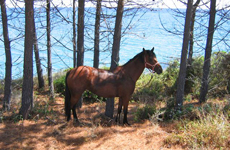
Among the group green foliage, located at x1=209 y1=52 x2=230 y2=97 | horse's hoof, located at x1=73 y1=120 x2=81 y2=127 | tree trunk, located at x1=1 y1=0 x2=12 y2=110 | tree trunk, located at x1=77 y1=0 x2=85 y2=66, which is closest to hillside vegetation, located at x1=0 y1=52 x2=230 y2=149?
horse's hoof, located at x1=73 y1=120 x2=81 y2=127

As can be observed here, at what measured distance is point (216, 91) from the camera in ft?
30.3

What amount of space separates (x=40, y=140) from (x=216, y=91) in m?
Answer: 7.73

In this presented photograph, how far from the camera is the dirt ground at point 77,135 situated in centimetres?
475

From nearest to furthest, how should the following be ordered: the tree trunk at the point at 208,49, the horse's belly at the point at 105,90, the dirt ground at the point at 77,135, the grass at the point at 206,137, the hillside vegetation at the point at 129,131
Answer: the grass at the point at 206,137
the hillside vegetation at the point at 129,131
the dirt ground at the point at 77,135
the horse's belly at the point at 105,90
the tree trunk at the point at 208,49

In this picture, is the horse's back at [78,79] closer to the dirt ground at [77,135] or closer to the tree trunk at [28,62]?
the dirt ground at [77,135]

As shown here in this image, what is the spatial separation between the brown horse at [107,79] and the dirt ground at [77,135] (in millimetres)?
592

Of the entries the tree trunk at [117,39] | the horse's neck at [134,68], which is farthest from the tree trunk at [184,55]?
the tree trunk at [117,39]

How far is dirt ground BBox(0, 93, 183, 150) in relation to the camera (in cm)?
475

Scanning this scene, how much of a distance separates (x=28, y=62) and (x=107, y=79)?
7.72 feet

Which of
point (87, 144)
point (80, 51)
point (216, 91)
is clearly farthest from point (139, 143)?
point (216, 91)

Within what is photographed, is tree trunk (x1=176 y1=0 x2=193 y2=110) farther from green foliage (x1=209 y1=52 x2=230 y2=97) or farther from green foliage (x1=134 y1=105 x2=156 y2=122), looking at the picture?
green foliage (x1=209 y1=52 x2=230 y2=97)

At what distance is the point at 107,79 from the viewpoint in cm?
588

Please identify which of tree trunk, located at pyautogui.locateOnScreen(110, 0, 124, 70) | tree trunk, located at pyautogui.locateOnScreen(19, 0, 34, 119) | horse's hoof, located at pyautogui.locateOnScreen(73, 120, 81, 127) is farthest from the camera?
tree trunk, located at pyautogui.locateOnScreen(110, 0, 124, 70)

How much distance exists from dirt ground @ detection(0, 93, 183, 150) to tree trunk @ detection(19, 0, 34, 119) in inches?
18.0
